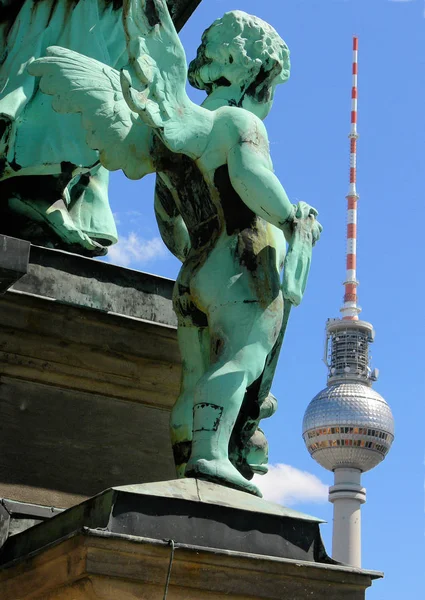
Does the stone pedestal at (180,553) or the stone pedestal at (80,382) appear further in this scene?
the stone pedestal at (80,382)

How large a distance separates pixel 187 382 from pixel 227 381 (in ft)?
1.94

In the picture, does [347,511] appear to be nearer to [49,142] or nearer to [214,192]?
[49,142]

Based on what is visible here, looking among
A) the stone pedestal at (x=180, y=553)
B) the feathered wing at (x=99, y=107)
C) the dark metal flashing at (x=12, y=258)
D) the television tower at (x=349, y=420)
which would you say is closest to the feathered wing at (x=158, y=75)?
the feathered wing at (x=99, y=107)

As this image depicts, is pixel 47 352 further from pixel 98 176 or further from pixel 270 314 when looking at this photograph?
pixel 98 176

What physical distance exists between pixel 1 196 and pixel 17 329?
4.50 feet

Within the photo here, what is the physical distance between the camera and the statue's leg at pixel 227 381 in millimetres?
5934

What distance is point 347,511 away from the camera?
432ft

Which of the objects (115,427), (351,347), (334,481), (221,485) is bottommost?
(221,485)

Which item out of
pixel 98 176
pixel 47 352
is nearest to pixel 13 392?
pixel 47 352

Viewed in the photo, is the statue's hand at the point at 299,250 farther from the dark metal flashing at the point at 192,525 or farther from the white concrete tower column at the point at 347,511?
the white concrete tower column at the point at 347,511

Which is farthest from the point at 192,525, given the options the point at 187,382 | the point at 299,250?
the point at 299,250

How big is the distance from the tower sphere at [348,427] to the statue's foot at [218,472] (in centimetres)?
11641

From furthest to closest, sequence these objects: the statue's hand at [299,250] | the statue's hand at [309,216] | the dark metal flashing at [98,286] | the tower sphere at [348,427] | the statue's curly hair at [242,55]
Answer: the tower sphere at [348,427] < the dark metal flashing at [98,286] < the statue's curly hair at [242,55] < the statue's hand at [309,216] < the statue's hand at [299,250]

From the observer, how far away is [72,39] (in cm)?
844
